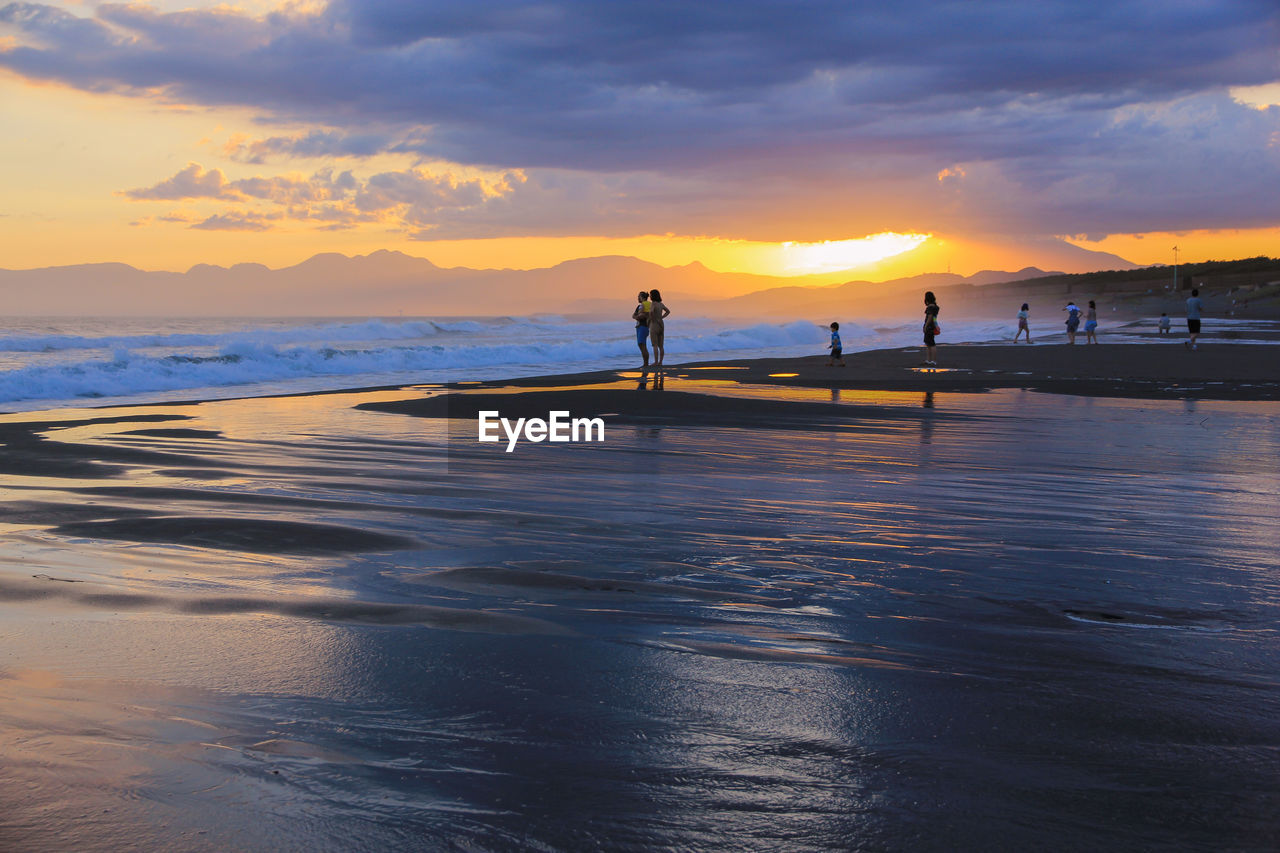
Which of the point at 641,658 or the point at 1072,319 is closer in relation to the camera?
the point at 641,658

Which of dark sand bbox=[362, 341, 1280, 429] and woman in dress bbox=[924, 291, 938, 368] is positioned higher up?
woman in dress bbox=[924, 291, 938, 368]

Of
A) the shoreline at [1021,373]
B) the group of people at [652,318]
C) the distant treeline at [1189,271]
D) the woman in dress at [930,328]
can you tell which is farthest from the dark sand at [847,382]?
the distant treeline at [1189,271]

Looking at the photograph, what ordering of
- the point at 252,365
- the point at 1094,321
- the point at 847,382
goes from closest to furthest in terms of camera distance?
1. the point at 847,382
2. the point at 252,365
3. the point at 1094,321

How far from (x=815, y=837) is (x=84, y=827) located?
186 cm

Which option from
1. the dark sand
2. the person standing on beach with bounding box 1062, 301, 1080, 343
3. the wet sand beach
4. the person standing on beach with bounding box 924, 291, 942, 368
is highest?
the person standing on beach with bounding box 1062, 301, 1080, 343

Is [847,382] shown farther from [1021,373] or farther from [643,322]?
[643,322]

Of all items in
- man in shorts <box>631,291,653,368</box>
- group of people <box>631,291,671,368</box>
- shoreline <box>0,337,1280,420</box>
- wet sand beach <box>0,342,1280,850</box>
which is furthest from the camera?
man in shorts <box>631,291,653,368</box>

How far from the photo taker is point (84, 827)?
2479mm

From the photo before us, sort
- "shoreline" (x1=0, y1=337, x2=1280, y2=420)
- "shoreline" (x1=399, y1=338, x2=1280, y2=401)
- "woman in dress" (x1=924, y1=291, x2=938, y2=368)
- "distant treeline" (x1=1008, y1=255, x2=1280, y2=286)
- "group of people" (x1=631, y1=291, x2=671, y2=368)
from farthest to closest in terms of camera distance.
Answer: "distant treeline" (x1=1008, y1=255, x2=1280, y2=286) < "woman in dress" (x1=924, y1=291, x2=938, y2=368) < "group of people" (x1=631, y1=291, x2=671, y2=368) < "shoreline" (x1=399, y1=338, x2=1280, y2=401) < "shoreline" (x1=0, y1=337, x2=1280, y2=420)

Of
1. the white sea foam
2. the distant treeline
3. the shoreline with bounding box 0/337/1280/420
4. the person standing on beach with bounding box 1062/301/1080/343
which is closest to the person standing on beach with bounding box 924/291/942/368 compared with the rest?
the shoreline with bounding box 0/337/1280/420

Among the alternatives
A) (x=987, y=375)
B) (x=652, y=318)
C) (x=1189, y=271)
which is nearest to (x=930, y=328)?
(x=987, y=375)

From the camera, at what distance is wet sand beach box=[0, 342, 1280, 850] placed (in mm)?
2568

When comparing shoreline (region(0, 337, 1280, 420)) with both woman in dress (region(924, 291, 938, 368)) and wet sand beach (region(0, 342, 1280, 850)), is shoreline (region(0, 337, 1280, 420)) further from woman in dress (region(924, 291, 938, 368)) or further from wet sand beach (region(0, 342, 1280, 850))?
wet sand beach (region(0, 342, 1280, 850))

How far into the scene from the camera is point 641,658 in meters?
3.75
